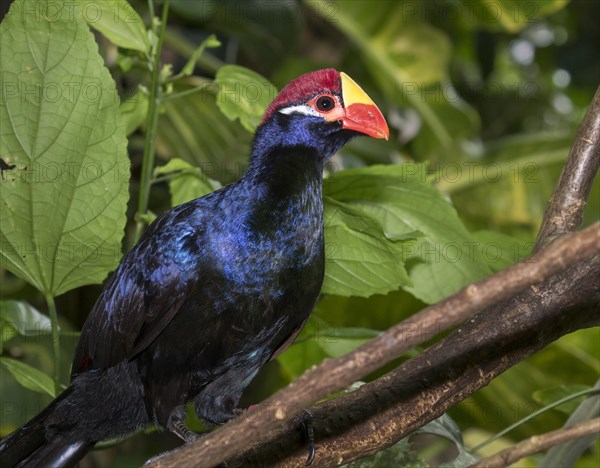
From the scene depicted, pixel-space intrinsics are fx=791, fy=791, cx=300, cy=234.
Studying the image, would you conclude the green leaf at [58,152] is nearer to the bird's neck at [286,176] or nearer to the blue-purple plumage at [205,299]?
the blue-purple plumage at [205,299]

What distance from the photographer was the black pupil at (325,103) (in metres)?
1.71

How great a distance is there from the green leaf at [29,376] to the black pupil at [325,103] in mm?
826

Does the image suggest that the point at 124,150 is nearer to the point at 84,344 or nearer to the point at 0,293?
the point at 84,344

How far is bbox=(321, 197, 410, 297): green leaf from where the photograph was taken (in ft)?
5.32

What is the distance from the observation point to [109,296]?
167 cm

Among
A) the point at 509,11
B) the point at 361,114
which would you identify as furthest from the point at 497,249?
the point at 509,11

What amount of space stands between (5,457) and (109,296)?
0.38m

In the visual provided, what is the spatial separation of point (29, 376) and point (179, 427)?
339 mm

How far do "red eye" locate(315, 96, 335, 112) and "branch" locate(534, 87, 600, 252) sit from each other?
51 centimetres

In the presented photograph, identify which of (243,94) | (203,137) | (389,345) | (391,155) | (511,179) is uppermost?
(243,94)

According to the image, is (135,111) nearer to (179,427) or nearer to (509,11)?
(179,427)

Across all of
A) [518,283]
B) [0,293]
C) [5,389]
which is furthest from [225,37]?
[518,283]

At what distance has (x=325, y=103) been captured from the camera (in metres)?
1.71

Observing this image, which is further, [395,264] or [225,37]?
[225,37]
